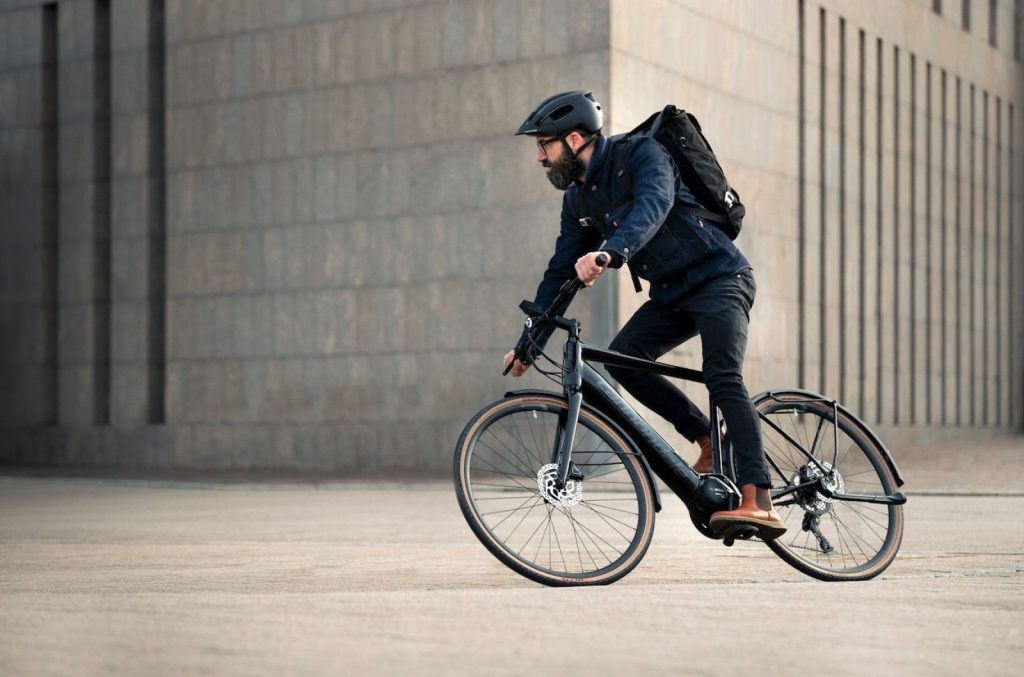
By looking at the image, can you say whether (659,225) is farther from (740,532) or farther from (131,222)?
(131,222)

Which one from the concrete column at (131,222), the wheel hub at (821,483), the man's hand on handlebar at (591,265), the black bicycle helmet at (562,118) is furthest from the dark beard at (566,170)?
the concrete column at (131,222)

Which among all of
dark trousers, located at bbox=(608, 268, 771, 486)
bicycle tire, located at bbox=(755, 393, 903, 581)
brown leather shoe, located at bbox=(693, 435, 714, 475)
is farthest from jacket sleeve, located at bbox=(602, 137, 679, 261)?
bicycle tire, located at bbox=(755, 393, 903, 581)

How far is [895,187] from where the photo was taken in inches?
1148

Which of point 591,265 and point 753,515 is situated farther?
point 753,515

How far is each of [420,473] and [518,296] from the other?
8.53ft

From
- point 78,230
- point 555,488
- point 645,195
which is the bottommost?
point 555,488

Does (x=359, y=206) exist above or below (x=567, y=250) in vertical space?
above

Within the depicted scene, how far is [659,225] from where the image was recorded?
6277 millimetres

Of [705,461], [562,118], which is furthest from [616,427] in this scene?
[562,118]

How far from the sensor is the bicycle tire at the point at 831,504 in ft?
22.0

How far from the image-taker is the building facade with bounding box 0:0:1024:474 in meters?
22.2

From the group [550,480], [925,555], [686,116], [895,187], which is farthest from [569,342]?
[895,187]

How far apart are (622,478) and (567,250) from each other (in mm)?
1046

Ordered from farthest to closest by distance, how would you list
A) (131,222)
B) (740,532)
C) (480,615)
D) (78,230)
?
(78,230) → (131,222) → (740,532) → (480,615)
